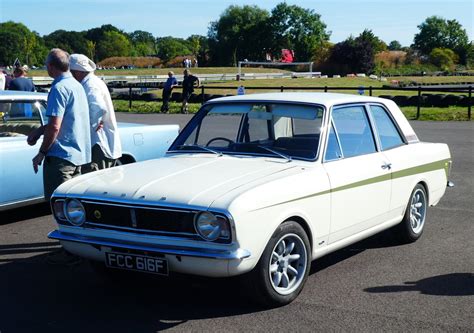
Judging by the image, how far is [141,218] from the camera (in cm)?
430

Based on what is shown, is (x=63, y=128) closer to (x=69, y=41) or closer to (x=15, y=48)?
(x=15, y=48)

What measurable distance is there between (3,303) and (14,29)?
14289 cm

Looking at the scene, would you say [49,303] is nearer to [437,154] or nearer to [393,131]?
Answer: [393,131]

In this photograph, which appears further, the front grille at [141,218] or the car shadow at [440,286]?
the car shadow at [440,286]

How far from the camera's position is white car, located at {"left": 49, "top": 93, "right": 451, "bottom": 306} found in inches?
162

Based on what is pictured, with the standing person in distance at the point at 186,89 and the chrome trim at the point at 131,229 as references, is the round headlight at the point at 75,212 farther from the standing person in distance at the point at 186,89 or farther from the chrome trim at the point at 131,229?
the standing person in distance at the point at 186,89

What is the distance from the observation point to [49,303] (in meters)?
4.54

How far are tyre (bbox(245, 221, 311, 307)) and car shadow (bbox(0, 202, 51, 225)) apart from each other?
13.0 ft

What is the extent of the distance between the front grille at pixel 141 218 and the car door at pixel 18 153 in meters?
2.60

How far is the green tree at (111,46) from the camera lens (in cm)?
14462

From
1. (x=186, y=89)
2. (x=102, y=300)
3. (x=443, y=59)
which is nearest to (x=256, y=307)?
(x=102, y=300)

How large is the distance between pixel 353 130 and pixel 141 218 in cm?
224

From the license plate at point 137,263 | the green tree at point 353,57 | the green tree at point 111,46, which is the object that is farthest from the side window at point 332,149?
the green tree at point 111,46

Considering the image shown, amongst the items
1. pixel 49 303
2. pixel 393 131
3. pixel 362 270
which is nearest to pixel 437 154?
pixel 393 131
